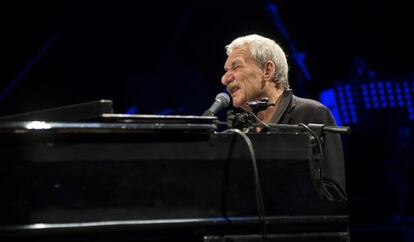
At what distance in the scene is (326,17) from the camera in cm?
704

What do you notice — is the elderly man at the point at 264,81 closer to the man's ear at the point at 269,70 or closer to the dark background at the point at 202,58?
the man's ear at the point at 269,70

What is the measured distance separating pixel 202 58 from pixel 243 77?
356cm

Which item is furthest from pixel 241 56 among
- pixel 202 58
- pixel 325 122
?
pixel 202 58

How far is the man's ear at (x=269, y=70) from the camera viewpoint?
10.9 ft

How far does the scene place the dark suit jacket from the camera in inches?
111

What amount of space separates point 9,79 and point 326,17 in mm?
3487

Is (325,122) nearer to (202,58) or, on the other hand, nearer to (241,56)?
(241,56)

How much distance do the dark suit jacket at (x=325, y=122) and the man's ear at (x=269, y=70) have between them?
0.12 m

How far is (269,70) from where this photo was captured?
3.33m

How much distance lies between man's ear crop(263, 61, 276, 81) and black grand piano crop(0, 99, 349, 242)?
1281mm

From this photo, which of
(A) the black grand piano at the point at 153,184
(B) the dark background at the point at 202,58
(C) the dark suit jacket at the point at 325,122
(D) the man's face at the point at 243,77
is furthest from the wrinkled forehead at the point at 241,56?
(B) the dark background at the point at 202,58

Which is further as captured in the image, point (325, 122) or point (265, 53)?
point (265, 53)

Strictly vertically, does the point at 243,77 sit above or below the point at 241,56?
below

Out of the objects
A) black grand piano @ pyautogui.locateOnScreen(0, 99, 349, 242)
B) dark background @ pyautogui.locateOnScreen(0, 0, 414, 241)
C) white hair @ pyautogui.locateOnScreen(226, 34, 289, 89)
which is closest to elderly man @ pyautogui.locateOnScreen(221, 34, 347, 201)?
white hair @ pyautogui.locateOnScreen(226, 34, 289, 89)
